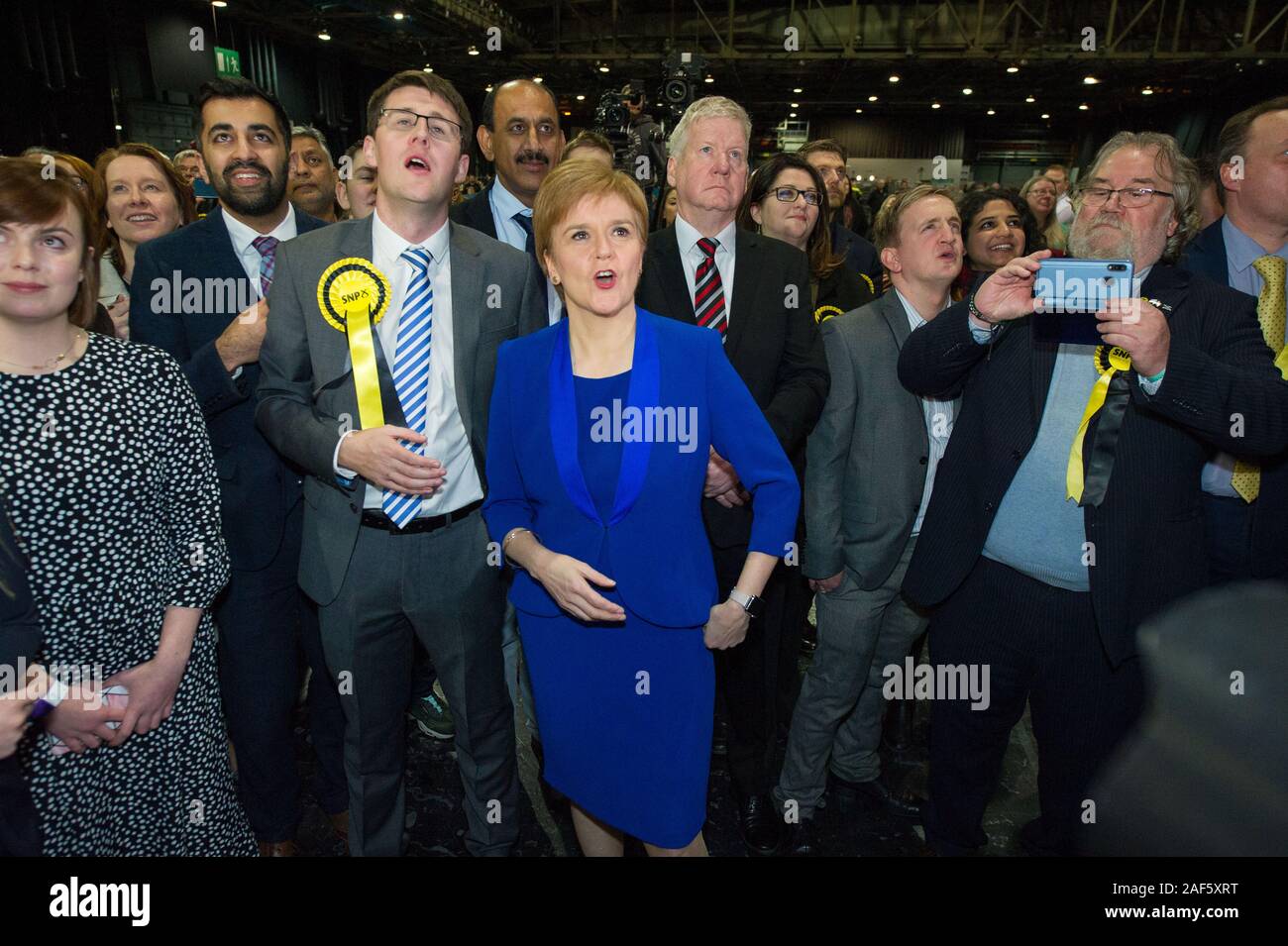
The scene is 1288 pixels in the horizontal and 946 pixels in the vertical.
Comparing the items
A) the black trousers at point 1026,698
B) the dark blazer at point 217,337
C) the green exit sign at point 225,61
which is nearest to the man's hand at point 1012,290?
the black trousers at point 1026,698

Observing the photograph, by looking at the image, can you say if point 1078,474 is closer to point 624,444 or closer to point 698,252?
point 624,444

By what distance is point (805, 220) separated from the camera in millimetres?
2857

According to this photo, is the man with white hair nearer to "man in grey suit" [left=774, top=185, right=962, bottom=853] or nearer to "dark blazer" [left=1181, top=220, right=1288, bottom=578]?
"man in grey suit" [left=774, top=185, right=962, bottom=853]

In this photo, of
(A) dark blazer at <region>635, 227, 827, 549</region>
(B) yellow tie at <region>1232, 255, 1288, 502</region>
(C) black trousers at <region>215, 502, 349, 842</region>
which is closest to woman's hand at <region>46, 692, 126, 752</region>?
(C) black trousers at <region>215, 502, 349, 842</region>

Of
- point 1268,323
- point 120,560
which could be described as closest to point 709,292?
point 1268,323

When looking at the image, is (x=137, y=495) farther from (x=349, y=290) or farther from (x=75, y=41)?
(x=75, y=41)

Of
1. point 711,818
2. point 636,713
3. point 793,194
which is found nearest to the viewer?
point 636,713

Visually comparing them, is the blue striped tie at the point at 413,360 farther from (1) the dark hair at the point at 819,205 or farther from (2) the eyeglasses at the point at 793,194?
(2) the eyeglasses at the point at 793,194

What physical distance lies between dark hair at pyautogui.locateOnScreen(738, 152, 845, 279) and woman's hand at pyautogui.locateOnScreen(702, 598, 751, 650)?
66.8 inches

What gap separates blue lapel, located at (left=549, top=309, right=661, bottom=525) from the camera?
163 centimetres

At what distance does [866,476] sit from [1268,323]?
1.16 meters
